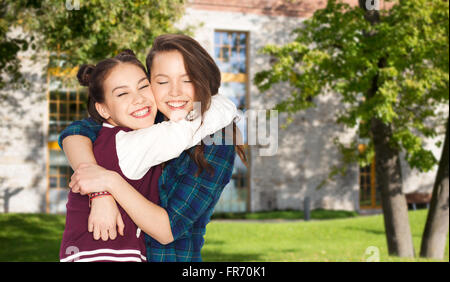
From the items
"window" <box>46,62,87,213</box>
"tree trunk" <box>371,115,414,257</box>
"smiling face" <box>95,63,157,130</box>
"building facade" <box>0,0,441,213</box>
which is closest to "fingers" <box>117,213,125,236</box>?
"smiling face" <box>95,63,157,130</box>

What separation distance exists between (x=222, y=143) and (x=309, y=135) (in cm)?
2054

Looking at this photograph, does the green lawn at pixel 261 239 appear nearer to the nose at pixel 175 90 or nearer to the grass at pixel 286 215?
the grass at pixel 286 215

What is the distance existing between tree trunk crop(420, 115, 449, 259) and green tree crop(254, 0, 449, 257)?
47cm

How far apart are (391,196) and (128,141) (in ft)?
32.3

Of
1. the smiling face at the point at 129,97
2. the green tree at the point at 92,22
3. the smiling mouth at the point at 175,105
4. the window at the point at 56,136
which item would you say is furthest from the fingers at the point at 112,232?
the window at the point at 56,136

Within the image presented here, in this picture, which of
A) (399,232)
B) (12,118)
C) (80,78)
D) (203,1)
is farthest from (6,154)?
(80,78)

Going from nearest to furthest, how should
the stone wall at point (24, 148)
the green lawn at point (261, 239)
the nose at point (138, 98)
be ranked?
the nose at point (138, 98)
the green lawn at point (261, 239)
the stone wall at point (24, 148)

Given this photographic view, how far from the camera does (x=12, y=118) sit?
18.8 meters

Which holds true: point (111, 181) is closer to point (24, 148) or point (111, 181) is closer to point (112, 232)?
point (112, 232)

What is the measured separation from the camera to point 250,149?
1852cm

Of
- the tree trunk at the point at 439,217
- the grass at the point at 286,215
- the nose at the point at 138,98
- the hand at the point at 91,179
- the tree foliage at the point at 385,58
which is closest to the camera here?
the hand at the point at 91,179

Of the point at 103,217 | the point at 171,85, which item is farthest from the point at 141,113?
the point at 103,217

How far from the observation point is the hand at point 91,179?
5.65ft

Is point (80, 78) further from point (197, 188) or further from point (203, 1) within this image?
point (203, 1)
